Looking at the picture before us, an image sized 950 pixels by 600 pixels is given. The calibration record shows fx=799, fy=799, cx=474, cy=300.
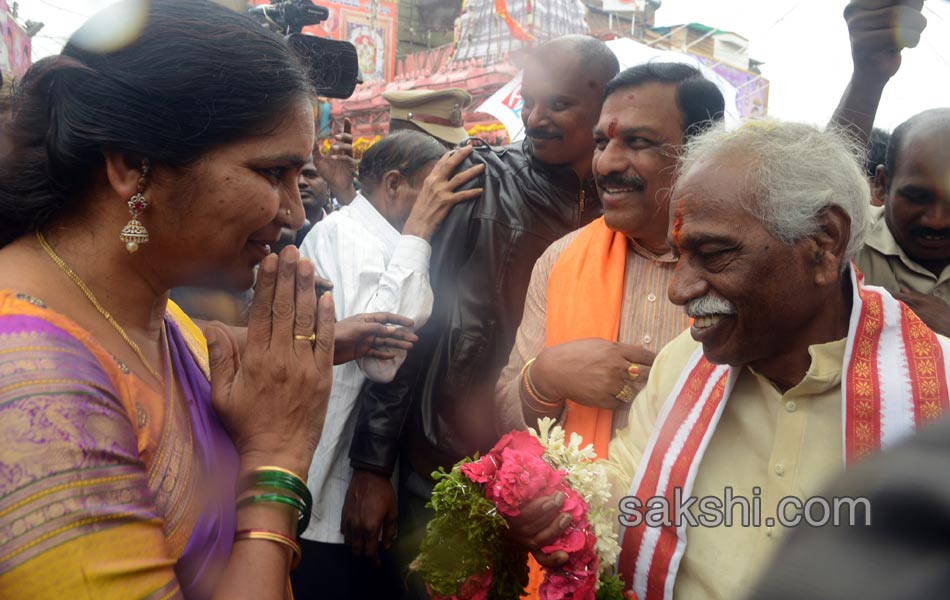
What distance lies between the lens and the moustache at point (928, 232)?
2893mm

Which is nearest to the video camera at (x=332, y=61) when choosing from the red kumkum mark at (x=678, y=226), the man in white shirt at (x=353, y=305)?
the man in white shirt at (x=353, y=305)

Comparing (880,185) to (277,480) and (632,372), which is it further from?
(277,480)

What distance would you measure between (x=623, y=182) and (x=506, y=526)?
1385 mm

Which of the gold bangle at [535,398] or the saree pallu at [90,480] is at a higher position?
the saree pallu at [90,480]

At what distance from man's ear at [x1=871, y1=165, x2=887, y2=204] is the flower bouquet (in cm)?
199

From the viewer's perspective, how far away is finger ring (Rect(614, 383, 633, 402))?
8.01 feet

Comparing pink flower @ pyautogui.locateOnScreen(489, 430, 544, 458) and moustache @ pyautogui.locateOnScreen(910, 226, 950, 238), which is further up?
moustache @ pyautogui.locateOnScreen(910, 226, 950, 238)

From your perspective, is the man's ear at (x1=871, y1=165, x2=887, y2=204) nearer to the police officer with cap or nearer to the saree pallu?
the police officer with cap

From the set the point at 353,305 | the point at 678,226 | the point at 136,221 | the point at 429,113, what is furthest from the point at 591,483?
the point at 429,113

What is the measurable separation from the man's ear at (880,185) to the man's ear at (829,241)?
131cm

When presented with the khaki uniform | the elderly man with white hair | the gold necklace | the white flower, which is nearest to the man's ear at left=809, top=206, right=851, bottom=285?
the elderly man with white hair

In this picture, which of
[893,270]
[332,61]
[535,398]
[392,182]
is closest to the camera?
[535,398]

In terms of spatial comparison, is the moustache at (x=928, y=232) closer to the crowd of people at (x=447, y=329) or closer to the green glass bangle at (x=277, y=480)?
the crowd of people at (x=447, y=329)

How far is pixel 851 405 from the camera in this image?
6.23 feet
